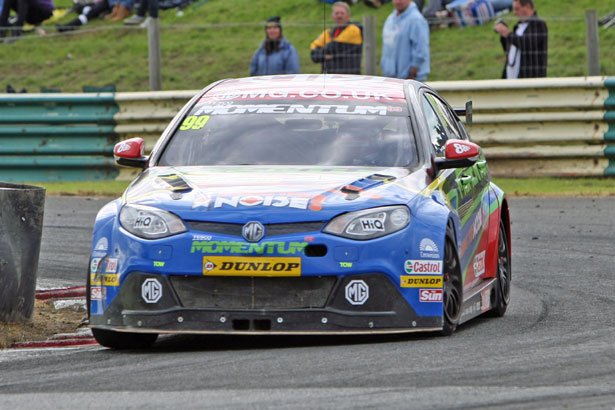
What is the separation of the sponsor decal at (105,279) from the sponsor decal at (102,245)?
13 cm

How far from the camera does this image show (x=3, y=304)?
274 inches

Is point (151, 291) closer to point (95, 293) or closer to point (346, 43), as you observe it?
point (95, 293)

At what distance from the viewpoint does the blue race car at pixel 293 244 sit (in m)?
6.05

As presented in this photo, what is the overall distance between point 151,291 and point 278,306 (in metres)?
0.62

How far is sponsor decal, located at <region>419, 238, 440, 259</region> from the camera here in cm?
619

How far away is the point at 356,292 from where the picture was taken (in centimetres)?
607

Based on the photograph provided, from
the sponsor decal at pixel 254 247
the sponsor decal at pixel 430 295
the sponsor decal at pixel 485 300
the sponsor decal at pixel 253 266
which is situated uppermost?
the sponsor decal at pixel 254 247

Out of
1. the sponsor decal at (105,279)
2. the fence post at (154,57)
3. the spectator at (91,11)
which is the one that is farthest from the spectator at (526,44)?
the spectator at (91,11)

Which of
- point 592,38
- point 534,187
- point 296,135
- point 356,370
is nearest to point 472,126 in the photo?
point 534,187

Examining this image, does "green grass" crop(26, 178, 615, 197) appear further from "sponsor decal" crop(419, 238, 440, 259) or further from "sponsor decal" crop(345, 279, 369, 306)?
"sponsor decal" crop(345, 279, 369, 306)

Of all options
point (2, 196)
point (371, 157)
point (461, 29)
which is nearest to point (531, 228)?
point (371, 157)

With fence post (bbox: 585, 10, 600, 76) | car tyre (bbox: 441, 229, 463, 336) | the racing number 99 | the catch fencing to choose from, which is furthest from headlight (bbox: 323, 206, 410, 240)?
fence post (bbox: 585, 10, 600, 76)

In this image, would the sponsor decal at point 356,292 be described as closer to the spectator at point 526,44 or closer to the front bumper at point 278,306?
the front bumper at point 278,306

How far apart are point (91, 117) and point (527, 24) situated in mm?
5662
